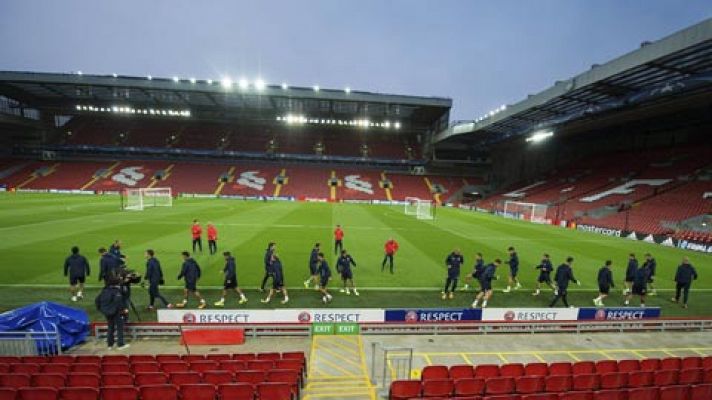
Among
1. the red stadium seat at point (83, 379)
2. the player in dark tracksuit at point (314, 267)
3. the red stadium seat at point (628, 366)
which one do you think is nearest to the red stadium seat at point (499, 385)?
the red stadium seat at point (628, 366)

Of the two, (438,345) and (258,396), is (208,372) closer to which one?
(258,396)

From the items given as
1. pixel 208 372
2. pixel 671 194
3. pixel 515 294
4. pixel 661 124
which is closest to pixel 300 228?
pixel 515 294

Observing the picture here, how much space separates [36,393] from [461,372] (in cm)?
714

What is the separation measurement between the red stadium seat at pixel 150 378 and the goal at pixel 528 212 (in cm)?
4117

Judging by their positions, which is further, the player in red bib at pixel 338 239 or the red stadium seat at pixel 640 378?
the player in red bib at pixel 338 239

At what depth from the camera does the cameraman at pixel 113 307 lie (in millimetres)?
8992

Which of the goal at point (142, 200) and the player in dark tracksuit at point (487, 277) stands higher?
the goal at point (142, 200)

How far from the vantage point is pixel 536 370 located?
23.9 feet

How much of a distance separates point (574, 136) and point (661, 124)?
36.6 ft

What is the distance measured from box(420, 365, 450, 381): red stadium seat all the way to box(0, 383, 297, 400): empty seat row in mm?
2658

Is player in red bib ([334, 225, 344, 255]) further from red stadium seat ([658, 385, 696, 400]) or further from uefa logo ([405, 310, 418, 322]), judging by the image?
red stadium seat ([658, 385, 696, 400])

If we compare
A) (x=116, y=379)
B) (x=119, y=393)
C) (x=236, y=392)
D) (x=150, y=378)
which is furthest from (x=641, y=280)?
(x=116, y=379)

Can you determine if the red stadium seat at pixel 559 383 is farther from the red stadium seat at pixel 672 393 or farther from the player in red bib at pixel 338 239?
the player in red bib at pixel 338 239

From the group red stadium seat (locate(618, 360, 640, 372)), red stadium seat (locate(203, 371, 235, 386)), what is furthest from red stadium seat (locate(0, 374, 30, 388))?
red stadium seat (locate(618, 360, 640, 372))
